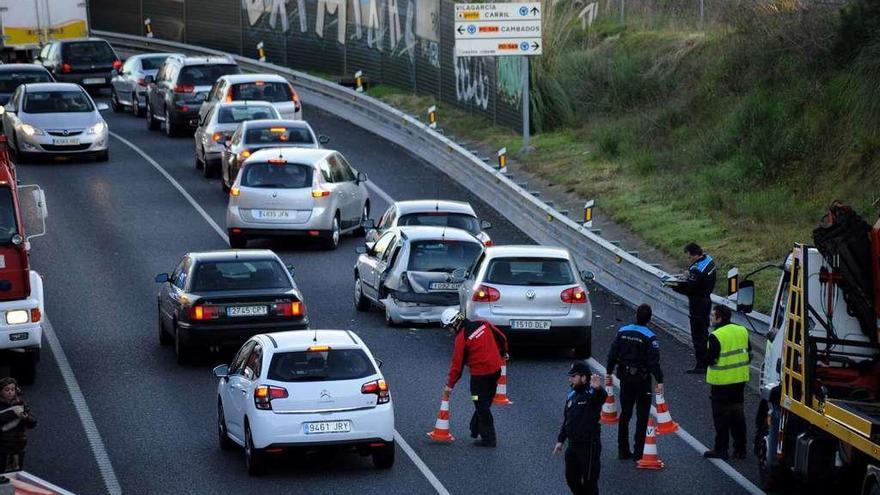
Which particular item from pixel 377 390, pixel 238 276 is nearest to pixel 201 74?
pixel 238 276

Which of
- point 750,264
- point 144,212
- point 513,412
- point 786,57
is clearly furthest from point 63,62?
point 513,412

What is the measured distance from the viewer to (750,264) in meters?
26.5

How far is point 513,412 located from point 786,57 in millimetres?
17001

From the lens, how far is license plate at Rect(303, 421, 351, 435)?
16.6 metres

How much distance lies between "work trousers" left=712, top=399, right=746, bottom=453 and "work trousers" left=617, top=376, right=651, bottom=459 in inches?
26.8

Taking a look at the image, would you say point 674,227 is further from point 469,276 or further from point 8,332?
point 8,332

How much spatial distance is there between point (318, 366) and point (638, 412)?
3341 mm

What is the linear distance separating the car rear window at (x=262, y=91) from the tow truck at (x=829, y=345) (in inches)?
980

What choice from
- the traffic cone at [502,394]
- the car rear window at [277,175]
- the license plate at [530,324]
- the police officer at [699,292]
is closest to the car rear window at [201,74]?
the car rear window at [277,175]

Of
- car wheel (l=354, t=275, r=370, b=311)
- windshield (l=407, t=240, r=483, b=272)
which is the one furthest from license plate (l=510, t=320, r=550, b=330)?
car wheel (l=354, t=275, r=370, b=311)

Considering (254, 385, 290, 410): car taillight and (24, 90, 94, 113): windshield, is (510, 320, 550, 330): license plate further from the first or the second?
(24, 90, 94, 113): windshield

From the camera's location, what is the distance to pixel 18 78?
1761 inches

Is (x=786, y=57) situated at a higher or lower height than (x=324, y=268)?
→ higher

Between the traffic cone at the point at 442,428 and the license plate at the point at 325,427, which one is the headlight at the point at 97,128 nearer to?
the traffic cone at the point at 442,428
